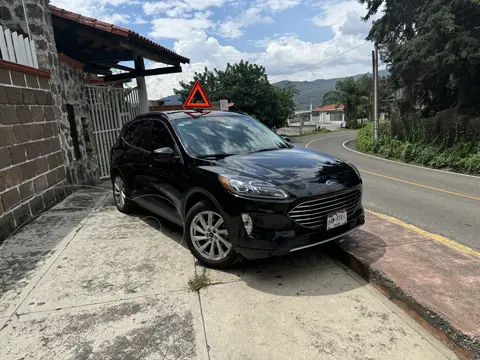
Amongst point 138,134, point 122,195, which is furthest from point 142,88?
point 138,134

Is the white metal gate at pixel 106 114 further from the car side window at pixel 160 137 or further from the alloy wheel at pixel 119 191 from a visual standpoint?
the car side window at pixel 160 137

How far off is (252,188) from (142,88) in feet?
29.5

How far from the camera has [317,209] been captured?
11.2ft

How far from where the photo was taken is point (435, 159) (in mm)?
13672

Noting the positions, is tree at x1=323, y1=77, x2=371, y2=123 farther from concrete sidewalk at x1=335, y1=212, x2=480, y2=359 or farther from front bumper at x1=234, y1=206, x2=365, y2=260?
front bumper at x1=234, y1=206, x2=365, y2=260

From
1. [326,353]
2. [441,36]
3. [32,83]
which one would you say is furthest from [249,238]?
[441,36]

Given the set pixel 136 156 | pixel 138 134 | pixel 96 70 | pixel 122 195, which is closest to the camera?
pixel 136 156

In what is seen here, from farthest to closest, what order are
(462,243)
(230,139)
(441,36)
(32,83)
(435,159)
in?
1. (441,36)
2. (435,159)
3. (32,83)
4. (462,243)
5. (230,139)

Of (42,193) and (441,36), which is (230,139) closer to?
(42,193)

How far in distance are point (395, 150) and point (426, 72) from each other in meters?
4.77

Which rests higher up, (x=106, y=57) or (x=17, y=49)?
(x=106, y=57)

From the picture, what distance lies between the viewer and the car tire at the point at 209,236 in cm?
359

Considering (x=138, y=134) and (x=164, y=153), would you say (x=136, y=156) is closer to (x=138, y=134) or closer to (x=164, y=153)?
(x=138, y=134)

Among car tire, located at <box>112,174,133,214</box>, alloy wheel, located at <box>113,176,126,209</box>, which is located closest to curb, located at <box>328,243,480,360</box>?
car tire, located at <box>112,174,133,214</box>
